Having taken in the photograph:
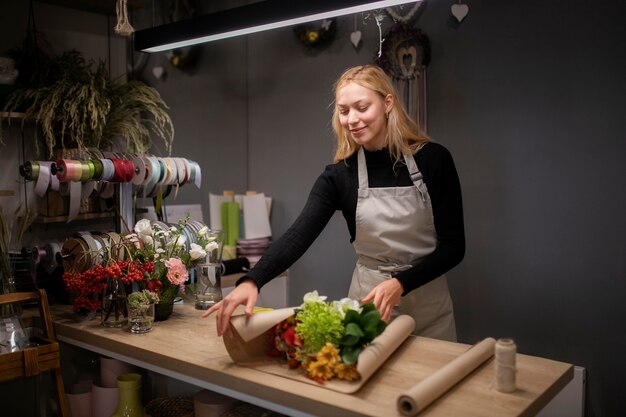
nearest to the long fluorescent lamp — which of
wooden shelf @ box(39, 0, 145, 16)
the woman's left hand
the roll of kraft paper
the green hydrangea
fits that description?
wooden shelf @ box(39, 0, 145, 16)

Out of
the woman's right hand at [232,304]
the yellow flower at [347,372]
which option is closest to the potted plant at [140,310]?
the woman's right hand at [232,304]

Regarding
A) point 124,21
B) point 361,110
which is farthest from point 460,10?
point 124,21

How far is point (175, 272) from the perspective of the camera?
232 cm

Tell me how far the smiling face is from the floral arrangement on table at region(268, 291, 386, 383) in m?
0.82

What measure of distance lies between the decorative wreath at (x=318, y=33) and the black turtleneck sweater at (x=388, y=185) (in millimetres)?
1878

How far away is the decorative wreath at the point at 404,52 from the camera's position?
3.63 meters

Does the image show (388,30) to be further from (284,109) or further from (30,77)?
(30,77)

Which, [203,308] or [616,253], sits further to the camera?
[616,253]

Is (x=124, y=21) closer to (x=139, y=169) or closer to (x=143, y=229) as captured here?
(x=139, y=169)

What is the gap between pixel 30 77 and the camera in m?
2.89

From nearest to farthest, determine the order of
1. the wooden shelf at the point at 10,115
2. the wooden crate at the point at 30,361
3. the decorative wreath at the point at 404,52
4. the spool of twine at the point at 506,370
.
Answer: the spool of twine at the point at 506,370 < the wooden crate at the point at 30,361 < the wooden shelf at the point at 10,115 < the decorative wreath at the point at 404,52

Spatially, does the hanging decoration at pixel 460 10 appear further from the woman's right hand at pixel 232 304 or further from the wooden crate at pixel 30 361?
the wooden crate at pixel 30 361

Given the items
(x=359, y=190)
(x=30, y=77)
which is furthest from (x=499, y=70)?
(x=30, y=77)

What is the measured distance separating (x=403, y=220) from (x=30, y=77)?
186 cm
